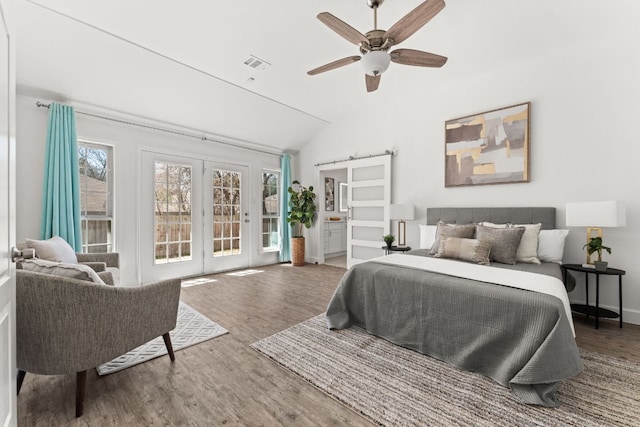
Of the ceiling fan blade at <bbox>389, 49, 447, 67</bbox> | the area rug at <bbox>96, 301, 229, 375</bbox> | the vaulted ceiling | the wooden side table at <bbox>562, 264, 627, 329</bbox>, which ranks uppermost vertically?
the vaulted ceiling

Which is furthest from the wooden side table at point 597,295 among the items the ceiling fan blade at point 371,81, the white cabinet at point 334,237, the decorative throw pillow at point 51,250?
the decorative throw pillow at point 51,250

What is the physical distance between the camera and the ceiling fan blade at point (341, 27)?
201 cm

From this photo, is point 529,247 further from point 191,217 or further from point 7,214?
point 191,217

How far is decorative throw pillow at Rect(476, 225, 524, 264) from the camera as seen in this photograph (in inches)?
113

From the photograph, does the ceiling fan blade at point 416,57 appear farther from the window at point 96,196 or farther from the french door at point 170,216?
the window at point 96,196

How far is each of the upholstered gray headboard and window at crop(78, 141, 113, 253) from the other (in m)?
4.71

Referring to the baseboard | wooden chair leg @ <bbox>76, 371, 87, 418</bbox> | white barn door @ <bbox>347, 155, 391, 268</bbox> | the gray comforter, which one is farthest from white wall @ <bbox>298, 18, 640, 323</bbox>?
wooden chair leg @ <bbox>76, 371, 87, 418</bbox>

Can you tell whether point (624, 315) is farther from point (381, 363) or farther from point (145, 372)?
point (145, 372)

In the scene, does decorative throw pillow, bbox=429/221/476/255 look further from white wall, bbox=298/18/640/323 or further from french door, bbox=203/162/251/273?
french door, bbox=203/162/251/273

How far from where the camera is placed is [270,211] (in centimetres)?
595

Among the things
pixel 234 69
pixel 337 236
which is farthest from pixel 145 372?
pixel 337 236

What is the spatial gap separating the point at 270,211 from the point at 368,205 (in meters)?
2.19

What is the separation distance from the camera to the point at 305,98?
14.8 ft

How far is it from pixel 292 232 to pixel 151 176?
304cm
